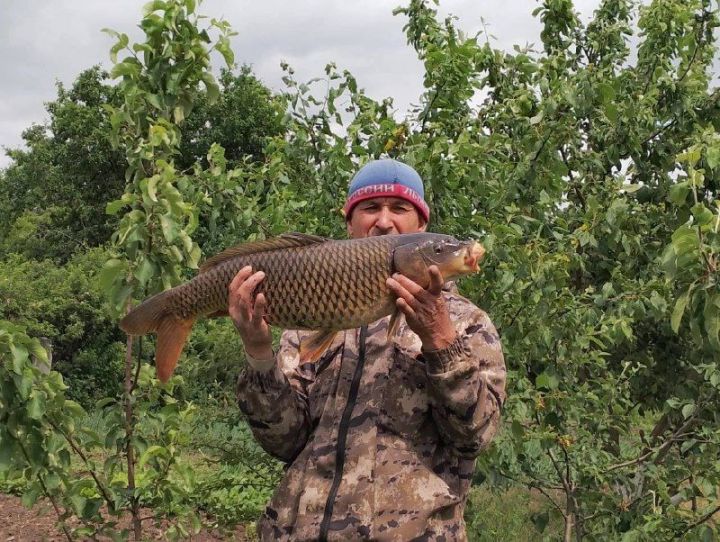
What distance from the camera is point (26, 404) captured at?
2.95 metres

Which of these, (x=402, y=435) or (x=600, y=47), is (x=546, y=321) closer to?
(x=402, y=435)

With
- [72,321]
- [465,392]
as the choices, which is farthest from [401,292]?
[72,321]

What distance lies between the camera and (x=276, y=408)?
2424 mm

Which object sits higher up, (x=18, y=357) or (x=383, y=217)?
(x=383, y=217)

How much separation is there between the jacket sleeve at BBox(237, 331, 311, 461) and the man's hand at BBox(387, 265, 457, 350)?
0.47 meters

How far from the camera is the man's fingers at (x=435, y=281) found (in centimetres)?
215

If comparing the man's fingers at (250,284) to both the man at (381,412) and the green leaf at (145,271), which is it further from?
the green leaf at (145,271)

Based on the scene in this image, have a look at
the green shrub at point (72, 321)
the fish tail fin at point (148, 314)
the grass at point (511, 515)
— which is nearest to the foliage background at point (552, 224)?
the fish tail fin at point (148, 314)

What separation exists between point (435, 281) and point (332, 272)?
0.27 m

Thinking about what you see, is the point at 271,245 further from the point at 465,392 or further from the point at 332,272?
the point at 465,392

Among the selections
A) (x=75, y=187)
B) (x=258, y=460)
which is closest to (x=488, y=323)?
(x=258, y=460)

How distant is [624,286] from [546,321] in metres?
0.55

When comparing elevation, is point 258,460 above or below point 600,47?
below

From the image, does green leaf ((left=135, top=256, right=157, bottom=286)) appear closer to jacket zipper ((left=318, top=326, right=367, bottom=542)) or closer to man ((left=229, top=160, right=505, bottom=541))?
man ((left=229, top=160, right=505, bottom=541))
